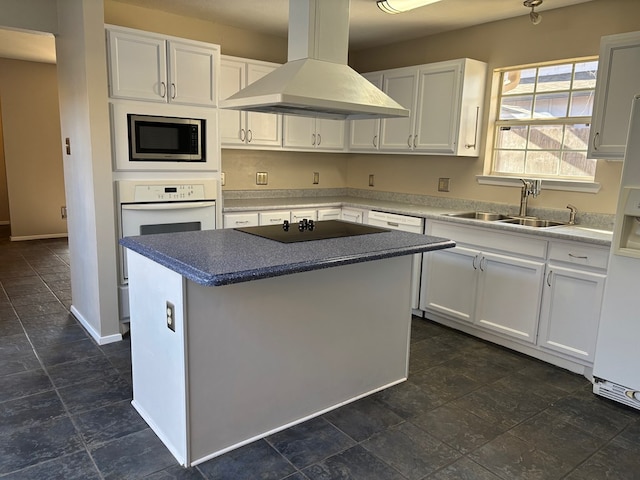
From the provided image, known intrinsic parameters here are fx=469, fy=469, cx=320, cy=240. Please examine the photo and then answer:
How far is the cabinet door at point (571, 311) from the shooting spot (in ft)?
9.37

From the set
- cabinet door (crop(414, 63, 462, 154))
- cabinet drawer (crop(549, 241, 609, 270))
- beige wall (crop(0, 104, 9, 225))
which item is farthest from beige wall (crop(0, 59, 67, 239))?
cabinet drawer (crop(549, 241, 609, 270))

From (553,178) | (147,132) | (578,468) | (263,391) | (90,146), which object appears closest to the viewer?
(578,468)

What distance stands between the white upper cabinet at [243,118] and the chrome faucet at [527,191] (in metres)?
2.21

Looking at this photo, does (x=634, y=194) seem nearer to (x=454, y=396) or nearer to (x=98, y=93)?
(x=454, y=396)

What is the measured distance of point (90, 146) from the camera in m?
3.09

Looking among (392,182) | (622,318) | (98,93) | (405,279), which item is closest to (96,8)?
(98,93)

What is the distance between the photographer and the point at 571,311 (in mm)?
2965

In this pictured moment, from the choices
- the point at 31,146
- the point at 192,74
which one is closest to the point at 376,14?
the point at 192,74

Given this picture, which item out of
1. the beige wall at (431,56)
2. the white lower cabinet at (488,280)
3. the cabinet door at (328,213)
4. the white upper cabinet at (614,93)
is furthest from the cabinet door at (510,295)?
the cabinet door at (328,213)

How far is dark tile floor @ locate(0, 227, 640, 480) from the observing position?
204 centimetres

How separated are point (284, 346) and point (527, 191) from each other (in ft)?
7.80

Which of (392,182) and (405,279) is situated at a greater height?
(392,182)

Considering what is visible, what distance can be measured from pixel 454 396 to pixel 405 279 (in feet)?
2.38

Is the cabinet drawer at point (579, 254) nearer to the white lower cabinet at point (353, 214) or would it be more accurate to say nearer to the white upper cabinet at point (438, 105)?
the white upper cabinet at point (438, 105)
